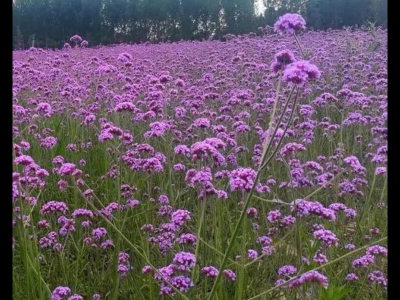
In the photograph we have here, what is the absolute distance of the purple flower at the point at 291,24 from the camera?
157cm

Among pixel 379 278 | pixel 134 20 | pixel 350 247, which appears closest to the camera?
pixel 379 278

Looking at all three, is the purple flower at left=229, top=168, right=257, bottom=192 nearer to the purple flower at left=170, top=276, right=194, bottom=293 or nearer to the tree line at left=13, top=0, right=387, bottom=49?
the purple flower at left=170, top=276, right=194, bottom=293

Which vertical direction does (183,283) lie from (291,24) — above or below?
below

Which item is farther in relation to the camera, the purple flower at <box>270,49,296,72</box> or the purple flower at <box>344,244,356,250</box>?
the purple flower at <box>344,244,356,250</box>

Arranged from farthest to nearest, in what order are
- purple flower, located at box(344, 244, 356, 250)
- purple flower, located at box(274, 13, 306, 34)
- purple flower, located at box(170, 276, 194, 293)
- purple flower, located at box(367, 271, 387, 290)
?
purple flower, located at box(344, 244, 356, 250)
purple flower, located at box(367, 271, 387, 290)
purple flower, located at box(170, 276, 194, 293)
purple flower, located at box(274, 13, 306, 34)

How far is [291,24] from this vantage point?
5.21 feet

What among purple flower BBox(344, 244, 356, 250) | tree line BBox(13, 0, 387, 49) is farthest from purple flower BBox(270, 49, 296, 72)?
tree line BBox(13, 0, 387, 49)

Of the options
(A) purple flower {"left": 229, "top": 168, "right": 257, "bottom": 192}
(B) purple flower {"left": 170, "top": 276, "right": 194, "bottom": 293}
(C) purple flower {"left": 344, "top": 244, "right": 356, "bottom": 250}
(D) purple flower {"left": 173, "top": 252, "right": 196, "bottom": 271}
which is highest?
(A) purple flower {"left": 229, "top": 168, "right": 257, "bottom": 192}

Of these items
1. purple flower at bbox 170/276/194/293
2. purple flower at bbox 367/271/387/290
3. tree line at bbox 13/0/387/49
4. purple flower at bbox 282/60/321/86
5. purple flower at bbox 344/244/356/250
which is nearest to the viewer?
purple flower at bbox 282/60/321/86

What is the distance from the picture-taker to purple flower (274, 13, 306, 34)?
1.57 m

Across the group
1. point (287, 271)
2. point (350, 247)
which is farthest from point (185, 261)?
point (350, 247)

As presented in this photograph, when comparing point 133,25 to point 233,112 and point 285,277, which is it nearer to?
point 233,112

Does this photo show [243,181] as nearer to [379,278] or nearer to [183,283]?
[183,283]
